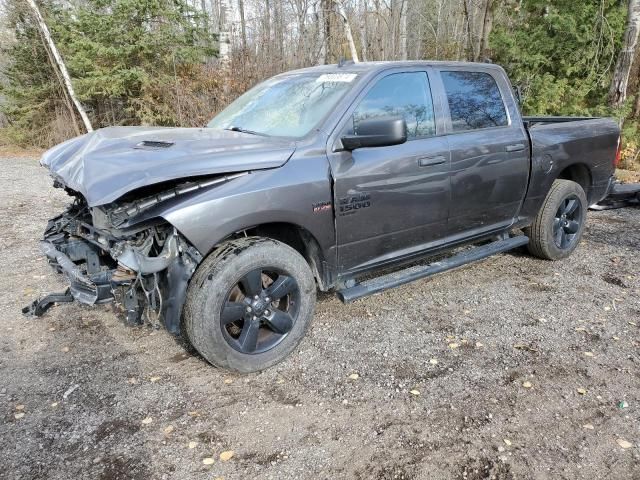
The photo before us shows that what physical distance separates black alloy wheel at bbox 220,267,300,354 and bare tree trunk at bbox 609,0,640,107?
11125 mm

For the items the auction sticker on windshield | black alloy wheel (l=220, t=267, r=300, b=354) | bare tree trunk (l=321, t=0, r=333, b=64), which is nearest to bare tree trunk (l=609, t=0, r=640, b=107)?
bare tree trunk (l=321, t=0, r=333, b=64)

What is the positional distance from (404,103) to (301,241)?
4.44 ft

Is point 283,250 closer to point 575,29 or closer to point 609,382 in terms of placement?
point 609,382

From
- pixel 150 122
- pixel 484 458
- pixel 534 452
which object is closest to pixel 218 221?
pixel 484 458

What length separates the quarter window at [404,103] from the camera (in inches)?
139

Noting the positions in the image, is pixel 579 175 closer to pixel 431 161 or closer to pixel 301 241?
pixel 431 161

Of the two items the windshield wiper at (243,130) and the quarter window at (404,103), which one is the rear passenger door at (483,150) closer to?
the quarter window at (404,103)

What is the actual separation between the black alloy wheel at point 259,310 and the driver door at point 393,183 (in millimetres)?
503

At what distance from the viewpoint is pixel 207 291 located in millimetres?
2896

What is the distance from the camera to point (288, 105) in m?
3.77

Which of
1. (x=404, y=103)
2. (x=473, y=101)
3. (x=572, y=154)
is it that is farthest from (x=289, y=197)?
(x=572, y=154)

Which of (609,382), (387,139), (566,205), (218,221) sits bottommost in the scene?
(609,382)

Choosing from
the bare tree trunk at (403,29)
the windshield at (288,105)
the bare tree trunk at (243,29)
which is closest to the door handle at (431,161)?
the windshield at (288,105)

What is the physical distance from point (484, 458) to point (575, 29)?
11.9 meters
